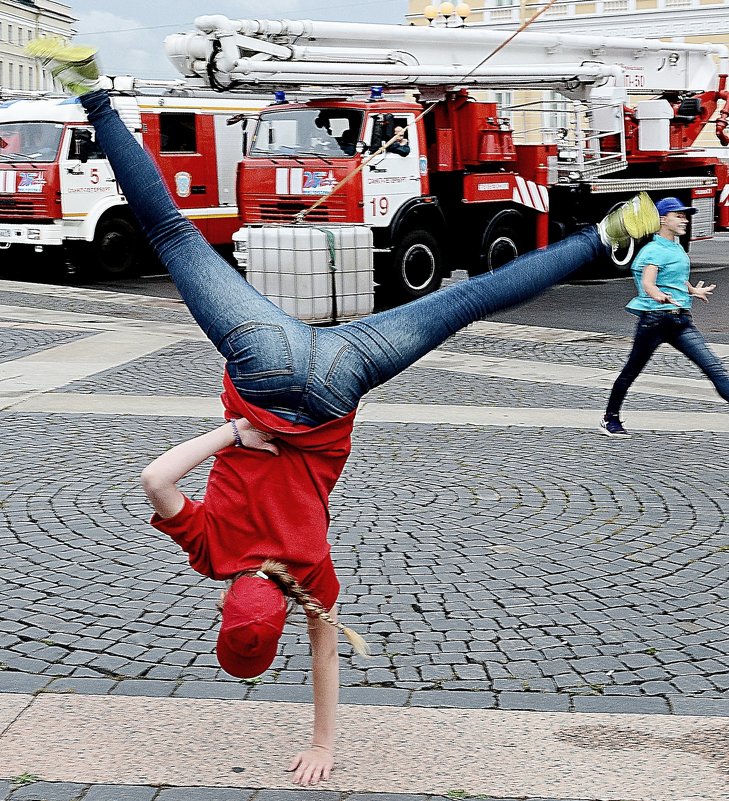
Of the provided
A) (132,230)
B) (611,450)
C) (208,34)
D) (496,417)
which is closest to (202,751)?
(611,450)

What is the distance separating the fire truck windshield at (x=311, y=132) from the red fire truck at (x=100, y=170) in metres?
2.61

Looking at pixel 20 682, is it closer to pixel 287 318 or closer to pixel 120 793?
pixel 120 793

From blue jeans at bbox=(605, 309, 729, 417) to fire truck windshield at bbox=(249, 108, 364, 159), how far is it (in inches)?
305

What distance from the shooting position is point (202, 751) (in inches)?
141

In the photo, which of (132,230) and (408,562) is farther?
(132,230)

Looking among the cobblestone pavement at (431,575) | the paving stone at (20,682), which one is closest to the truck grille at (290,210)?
the cobblestone pavement at (431,575)

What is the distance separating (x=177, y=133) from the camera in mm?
19781

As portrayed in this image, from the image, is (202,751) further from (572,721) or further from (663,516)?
(663,516)

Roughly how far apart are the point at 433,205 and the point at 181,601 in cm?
1169

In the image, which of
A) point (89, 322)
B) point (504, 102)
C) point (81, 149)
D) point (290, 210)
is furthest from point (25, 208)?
point (504, 102)

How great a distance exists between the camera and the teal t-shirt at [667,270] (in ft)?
→ 26.5

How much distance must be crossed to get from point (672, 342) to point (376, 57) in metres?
8.85

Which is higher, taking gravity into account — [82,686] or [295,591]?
[295,591]

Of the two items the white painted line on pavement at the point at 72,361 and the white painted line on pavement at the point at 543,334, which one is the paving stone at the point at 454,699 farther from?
the white painted line on pavement at the point at 543,334
